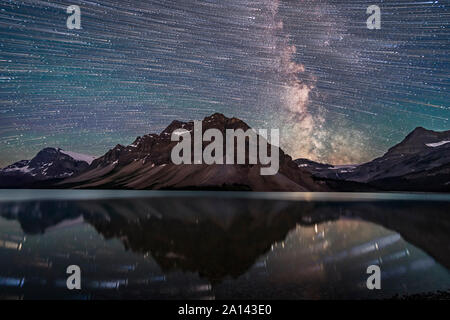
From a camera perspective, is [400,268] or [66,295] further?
[400,268]

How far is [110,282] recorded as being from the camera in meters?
20.6

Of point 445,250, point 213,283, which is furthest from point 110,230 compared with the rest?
point 445,250

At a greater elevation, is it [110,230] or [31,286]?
[110,230]

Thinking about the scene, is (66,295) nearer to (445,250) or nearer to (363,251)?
(363,251)
